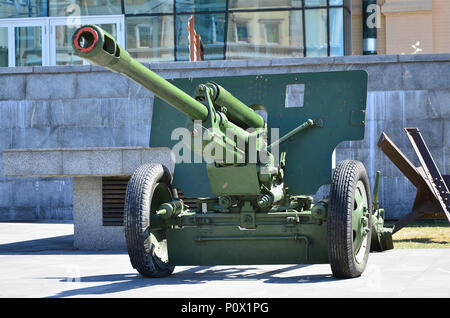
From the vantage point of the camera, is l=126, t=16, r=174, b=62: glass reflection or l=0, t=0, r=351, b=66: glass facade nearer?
l=0, t=0, r=351, b=66: glass facade

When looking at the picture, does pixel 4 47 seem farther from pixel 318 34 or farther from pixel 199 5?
pixel 318 34

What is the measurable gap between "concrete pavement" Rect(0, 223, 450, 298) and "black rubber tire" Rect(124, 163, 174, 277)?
0.14 meters

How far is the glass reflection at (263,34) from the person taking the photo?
71.1ft

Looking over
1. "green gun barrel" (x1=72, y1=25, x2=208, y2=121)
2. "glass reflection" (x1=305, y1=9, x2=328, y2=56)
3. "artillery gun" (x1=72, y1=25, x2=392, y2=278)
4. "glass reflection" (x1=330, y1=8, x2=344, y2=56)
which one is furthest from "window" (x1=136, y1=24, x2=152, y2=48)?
"green gun barrel" (x1=72, y1=25, x2=208, y2=121)

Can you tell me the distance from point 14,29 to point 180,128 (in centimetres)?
1431

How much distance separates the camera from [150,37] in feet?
71.9

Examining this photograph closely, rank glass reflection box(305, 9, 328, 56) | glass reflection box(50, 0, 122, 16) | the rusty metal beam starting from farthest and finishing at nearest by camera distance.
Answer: glass reflection box(50, 0, 122, 16)
glass reflection box(305, 9, 328, 56)
the rusty metal beam

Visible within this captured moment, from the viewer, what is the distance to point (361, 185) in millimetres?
7816

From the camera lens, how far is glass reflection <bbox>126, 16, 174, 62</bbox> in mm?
21766

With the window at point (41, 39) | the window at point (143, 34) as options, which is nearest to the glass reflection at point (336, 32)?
the window at point (143, 34)

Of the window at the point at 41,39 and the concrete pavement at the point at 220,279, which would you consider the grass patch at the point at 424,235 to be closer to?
the concrete pavement at the point at 220,279

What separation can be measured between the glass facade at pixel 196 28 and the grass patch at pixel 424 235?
28.5 ft
